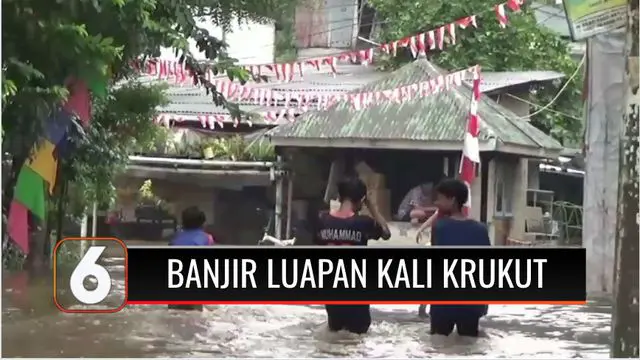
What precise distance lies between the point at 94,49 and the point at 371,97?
3.61 feet

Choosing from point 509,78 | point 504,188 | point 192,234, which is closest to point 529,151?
point 504,188

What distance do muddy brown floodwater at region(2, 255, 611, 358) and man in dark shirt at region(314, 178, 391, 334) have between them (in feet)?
0.21

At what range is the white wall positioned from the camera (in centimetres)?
411

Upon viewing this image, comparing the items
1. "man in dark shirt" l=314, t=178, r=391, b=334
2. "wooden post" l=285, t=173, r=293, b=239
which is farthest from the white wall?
"man in dark shirt" l=314, t=178, r=391, b=334

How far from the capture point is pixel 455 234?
148 inches

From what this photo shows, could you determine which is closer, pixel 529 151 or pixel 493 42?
pixel 529 151

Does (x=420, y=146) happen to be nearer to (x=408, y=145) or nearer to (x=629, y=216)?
(x=408, y=145)

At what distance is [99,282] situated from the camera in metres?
3.73

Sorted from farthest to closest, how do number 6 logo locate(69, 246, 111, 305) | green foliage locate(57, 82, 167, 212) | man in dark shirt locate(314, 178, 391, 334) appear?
1. green foliage locate(57, 82, 167, 212)
2. man in dark shirt locate(314, 178, 391, 334)
3. number 6 logo locate(69, 246, 111, 305)

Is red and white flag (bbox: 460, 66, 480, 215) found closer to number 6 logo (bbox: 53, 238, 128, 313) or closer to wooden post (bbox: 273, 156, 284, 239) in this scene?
wooden post (bbox: 273, 156, 284, 239)

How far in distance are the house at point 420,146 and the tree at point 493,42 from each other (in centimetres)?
12

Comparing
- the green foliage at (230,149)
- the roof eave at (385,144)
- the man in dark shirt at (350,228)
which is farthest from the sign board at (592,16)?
the green foliage at (230,149)

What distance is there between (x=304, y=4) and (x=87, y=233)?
119cm

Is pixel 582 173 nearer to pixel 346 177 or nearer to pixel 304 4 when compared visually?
pixel 346 177
